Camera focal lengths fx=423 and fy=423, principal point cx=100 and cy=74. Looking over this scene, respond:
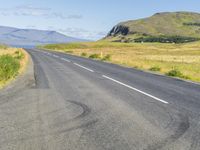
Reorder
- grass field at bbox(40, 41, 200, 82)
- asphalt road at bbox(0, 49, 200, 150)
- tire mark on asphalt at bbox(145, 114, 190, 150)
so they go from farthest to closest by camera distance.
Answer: grass field at bbox(40, 41, 200, 82) → asphalt road at bbox(0, 49, 200, 150) → tire mark on asphalt at bbox(145, 114, 190, 150)

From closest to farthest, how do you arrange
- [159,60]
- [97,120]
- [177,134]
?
[177,134], [97,120], [159,60]

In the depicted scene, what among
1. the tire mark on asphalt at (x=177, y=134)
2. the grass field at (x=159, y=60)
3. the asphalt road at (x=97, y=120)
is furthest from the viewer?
the grass field at (x=159, y=60)

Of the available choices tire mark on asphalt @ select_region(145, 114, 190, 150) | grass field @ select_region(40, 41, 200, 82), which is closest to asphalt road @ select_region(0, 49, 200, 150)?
tire mark on asphalt @ select_region(145, 114, 190, 150)

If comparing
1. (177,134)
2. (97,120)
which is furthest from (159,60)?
(177,134)

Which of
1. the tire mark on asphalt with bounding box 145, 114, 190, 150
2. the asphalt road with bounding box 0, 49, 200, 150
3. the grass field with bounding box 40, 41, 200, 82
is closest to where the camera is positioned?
the tire mark on asphalt with bounding box 145, 114, 190, 150

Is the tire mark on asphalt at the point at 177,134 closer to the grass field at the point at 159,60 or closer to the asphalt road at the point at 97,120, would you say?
the asphalt road at the point at 97,120

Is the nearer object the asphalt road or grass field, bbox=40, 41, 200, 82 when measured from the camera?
the asphalt road

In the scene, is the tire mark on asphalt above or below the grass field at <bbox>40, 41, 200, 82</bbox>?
above

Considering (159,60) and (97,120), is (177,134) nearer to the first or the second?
(97,120)

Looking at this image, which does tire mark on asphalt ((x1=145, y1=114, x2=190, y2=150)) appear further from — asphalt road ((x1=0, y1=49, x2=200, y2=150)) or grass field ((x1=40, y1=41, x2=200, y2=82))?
grass field ((x1=40, y1=41, x2=200, y2=82))

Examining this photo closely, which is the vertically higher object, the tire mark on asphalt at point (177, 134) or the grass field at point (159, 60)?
the tire mark on asphalt at point (177, 134)

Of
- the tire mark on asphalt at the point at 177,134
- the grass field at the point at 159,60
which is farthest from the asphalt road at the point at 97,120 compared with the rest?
the grass field at the point at 159,60

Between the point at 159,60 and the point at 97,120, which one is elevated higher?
the point at 97,120

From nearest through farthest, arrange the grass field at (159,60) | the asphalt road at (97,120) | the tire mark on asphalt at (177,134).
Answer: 1. the tire mark on asphalt at (177,134)
2. the asphalt road at (97,120)
3. the grass field at (159,60)
